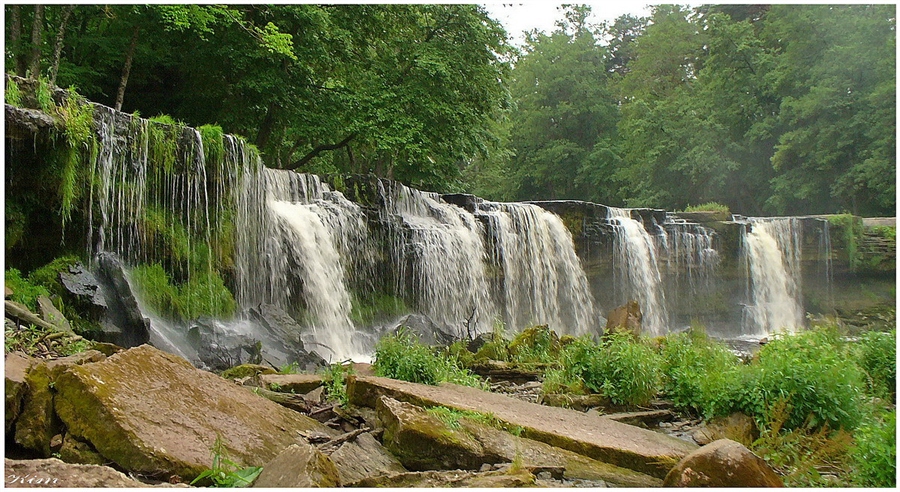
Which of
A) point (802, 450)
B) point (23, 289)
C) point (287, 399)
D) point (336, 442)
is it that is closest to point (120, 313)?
point (23, 289)

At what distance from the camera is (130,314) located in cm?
887

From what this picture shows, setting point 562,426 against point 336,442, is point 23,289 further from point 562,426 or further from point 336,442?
point 562,426

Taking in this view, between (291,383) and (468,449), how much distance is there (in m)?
2.55

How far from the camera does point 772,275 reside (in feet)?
75.6

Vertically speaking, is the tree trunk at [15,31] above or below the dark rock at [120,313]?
above

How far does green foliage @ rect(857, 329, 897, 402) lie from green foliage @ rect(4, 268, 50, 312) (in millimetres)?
10043

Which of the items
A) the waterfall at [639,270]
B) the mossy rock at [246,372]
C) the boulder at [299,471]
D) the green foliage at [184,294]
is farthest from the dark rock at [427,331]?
the waterfall at [639,270]

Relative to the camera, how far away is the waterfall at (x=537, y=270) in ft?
57.9

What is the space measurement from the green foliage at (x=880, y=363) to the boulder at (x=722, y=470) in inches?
185

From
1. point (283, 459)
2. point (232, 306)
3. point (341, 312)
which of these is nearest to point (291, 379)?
point (283, 459)

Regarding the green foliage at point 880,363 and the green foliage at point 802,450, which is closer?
the green foliage at point 802,450

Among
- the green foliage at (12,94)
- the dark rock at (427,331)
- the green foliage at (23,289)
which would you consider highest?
the green foliage at (12,94)

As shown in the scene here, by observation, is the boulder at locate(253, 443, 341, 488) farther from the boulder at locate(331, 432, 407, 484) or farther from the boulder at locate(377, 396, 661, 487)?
the boulder at locate(377, 396, 661, 487)

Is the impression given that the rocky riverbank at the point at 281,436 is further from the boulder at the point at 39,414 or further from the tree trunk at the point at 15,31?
the tree trunk at the point at 15,31
